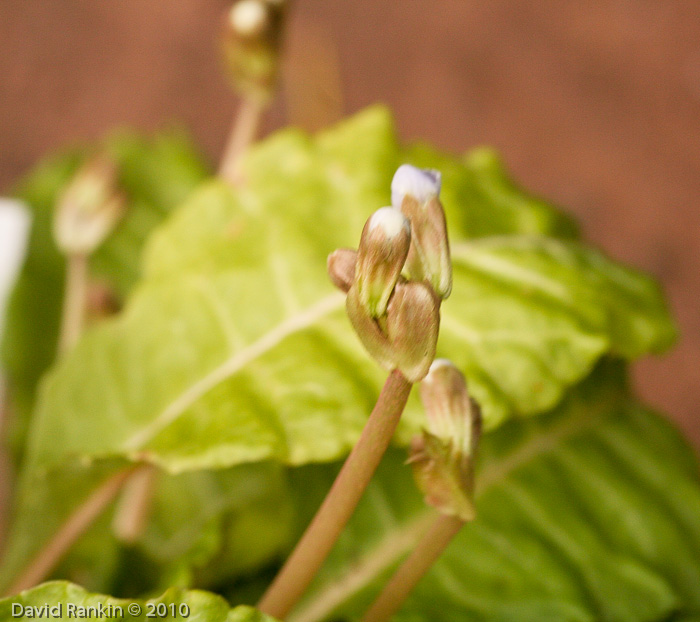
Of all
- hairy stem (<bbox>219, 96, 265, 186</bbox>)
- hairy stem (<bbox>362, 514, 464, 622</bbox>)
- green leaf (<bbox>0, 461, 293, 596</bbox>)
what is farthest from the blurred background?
hairy stem (<bbox>362, 514, 464, 622</bbox>)

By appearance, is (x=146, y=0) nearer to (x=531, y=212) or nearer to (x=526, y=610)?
(x=531, y=212)

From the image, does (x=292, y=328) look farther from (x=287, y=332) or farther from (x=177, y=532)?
(x=177, y=532)

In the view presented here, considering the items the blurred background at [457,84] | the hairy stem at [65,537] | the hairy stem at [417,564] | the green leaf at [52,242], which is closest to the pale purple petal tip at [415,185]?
the hairy stem at [417,564]

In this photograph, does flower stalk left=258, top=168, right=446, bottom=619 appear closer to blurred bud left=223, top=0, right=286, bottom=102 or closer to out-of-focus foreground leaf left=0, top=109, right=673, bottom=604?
out-of-focus foreground leaf left=0, top=109, right=673, bottom=604

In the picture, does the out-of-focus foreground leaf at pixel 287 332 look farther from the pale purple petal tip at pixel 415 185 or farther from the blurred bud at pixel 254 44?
the pale purple petal tip at pixel 415 185

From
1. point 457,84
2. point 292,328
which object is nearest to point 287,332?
point 292,328

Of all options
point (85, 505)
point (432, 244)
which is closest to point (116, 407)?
point (85, 505)
